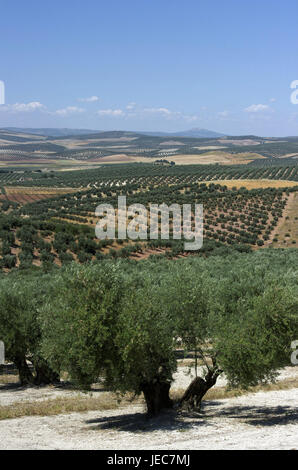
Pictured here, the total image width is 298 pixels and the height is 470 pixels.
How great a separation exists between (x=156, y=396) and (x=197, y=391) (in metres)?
1.65

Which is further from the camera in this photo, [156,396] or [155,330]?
[156,396]

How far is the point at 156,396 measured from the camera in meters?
21.1

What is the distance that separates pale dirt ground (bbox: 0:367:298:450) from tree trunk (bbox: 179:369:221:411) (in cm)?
49

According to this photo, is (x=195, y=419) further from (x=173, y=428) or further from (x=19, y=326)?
(x=19, y=326)

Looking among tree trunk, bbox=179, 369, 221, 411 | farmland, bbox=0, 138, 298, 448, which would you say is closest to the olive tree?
farmland, bbox=0, 138, 298, 448

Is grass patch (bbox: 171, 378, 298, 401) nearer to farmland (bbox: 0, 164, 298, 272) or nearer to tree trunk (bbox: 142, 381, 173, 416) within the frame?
tree trunk (bbox: 142, 381, 173, 416)

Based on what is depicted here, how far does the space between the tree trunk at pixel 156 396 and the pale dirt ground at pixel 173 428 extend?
0.44 meters

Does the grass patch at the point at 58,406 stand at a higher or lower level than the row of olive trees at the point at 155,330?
lower

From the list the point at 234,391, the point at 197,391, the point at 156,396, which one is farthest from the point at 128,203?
the point at 156,396

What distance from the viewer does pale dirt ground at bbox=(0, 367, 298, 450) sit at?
17.2 m

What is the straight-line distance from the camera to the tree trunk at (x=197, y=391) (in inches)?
824

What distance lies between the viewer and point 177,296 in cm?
2056

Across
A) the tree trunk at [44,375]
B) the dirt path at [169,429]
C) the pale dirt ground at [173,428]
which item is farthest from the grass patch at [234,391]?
the tree trunk at [44,375]

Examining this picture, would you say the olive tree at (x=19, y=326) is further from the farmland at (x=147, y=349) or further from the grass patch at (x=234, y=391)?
the grass patch at (x=234, y=391)
